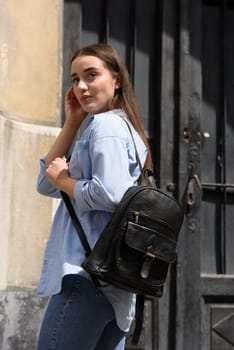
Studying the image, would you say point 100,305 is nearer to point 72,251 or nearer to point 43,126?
point 72,251

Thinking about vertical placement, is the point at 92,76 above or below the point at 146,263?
above

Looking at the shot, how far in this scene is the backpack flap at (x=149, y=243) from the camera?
98.7 inches

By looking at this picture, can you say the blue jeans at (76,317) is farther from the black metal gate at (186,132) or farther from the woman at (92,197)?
the black metal gate at (186,132)

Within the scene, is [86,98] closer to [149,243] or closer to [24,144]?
[149,243]

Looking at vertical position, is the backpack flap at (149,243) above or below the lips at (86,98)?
below

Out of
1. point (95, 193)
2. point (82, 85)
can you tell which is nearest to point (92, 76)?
point (82, 85)

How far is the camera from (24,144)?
4.05m

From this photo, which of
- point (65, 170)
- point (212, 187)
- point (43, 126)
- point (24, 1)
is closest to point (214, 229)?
point (212, 187)

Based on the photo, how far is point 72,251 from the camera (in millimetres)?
2539

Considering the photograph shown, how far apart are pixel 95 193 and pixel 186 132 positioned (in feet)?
6.98

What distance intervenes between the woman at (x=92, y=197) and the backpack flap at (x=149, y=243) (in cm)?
10

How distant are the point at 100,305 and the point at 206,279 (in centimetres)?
210

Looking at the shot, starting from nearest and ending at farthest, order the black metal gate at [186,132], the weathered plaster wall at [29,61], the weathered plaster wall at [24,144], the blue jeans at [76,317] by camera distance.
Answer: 1. the blue jeans at [76,317]
2. the weathered plaster wall at [24,144]
3. the weathered plaster wall at [29,61]
4. the black metal gate at [186,132]

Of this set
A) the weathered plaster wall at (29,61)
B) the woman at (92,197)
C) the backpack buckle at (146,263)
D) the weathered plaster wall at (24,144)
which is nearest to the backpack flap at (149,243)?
the backpack buckle at (146,263)
